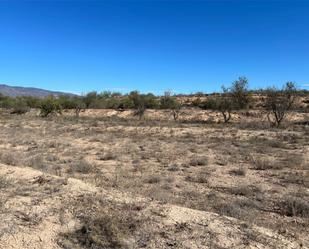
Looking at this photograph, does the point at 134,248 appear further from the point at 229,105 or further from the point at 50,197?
the point at 229,105

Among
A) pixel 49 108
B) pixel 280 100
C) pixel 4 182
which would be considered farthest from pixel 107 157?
pixel 49 108

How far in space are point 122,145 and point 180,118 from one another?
28.1 meters

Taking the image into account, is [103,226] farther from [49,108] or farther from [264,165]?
[49,108]

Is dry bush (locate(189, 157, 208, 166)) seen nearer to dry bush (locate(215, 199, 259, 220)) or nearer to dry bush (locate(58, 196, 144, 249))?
dry bush (locate(215, 199, 259, 220))

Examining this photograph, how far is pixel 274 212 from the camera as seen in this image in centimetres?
822

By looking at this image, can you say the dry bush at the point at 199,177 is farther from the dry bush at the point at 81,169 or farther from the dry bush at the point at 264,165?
the dry bush at the point at 81,169

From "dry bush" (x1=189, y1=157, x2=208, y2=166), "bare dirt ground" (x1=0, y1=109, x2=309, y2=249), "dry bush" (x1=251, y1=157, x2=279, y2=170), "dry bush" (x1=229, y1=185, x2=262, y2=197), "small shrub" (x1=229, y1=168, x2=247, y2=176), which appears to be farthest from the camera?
"dry bush" (x1=189, y1=157, x2=208, y2=166)

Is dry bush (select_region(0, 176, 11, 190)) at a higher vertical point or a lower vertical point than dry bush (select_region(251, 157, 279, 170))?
higher

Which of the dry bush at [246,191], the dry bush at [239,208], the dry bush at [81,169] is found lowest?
the dry bush at [81,169]

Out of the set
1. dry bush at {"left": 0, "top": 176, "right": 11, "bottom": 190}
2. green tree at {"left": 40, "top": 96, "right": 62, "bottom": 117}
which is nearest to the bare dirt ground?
dry bush at {"left": 0, "top": 176, "right": 11, "bottom": 190}

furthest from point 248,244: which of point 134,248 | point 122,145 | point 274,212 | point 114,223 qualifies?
point 122,145

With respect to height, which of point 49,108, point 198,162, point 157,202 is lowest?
point 198,162

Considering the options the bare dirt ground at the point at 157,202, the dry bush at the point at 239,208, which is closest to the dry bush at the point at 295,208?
the bare dirt ground at the point at 157,202

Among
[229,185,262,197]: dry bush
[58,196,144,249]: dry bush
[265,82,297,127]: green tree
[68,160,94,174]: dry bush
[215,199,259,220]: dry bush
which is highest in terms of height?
[265,82,297,127]: green tree
